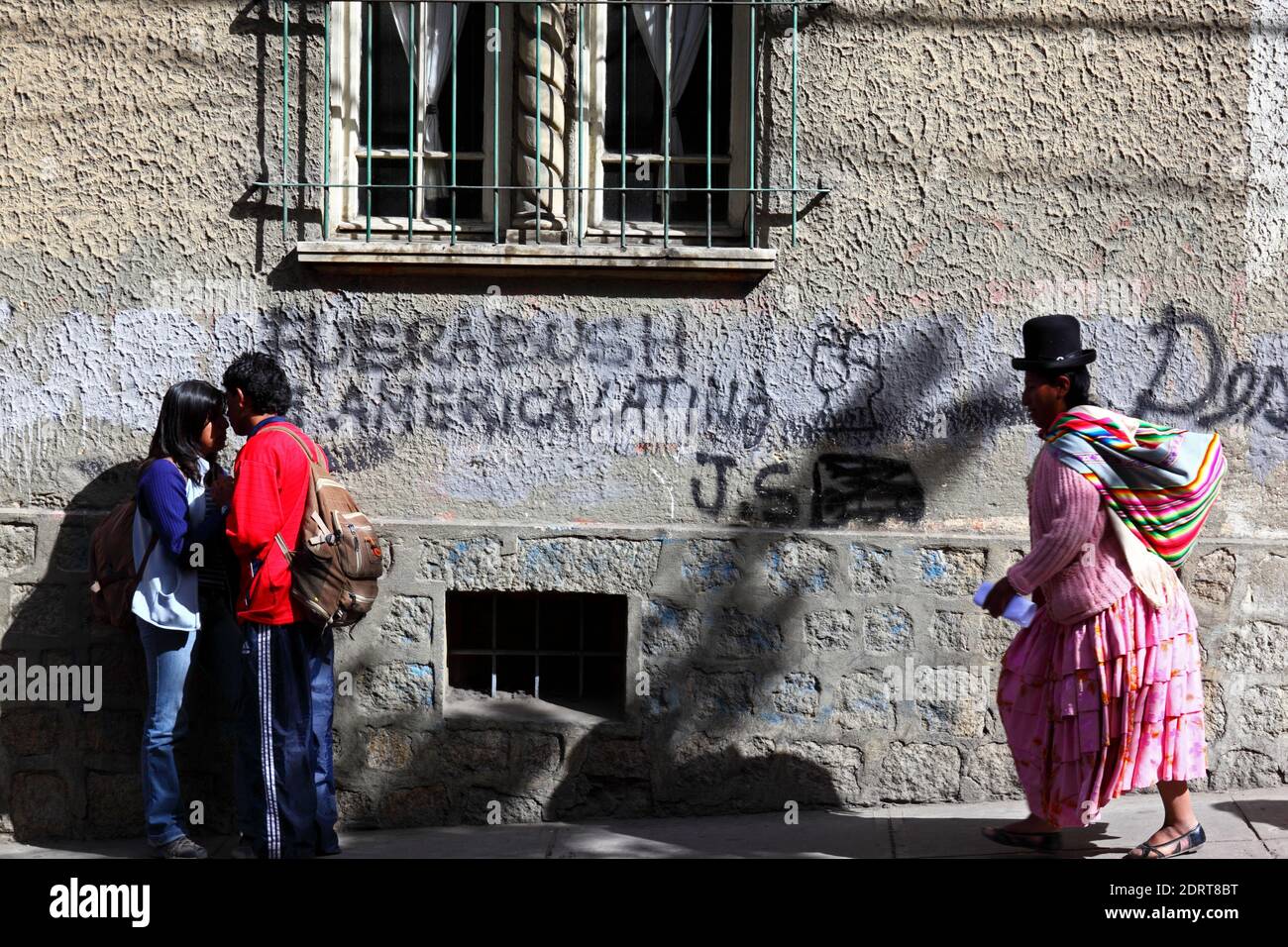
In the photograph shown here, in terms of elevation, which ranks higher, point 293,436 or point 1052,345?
point 1052,345

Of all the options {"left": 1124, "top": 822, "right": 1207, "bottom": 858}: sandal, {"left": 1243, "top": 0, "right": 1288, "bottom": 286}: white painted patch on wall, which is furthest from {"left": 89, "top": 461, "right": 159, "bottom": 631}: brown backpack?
{"left": 1243, "top": 0, "right": 1288, "bottom": 286}: white painted patch on wall

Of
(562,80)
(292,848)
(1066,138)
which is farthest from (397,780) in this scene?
(1066,138)

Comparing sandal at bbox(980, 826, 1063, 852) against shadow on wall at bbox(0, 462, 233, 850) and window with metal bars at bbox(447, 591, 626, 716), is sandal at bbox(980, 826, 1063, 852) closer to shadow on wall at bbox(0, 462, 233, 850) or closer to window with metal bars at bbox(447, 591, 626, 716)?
window with metal bars at bbox(447, 591, 626, 716)

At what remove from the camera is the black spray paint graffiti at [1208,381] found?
208 inches

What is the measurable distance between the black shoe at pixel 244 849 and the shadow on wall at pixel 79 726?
186mm

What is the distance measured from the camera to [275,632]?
15.0 feet

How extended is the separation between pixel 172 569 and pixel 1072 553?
303 centimetres

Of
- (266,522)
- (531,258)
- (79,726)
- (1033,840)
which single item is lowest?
(1033,840)

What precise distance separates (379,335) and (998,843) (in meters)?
2.90

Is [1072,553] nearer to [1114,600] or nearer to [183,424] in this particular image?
[1114,600]

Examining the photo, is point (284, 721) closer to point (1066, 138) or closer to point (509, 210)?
point (509, 210)

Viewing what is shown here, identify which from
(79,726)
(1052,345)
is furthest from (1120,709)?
(79,726)

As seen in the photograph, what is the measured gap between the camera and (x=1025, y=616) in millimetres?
4355

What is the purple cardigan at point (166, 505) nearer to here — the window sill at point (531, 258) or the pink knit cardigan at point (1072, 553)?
the window sill at point (531, 258)
